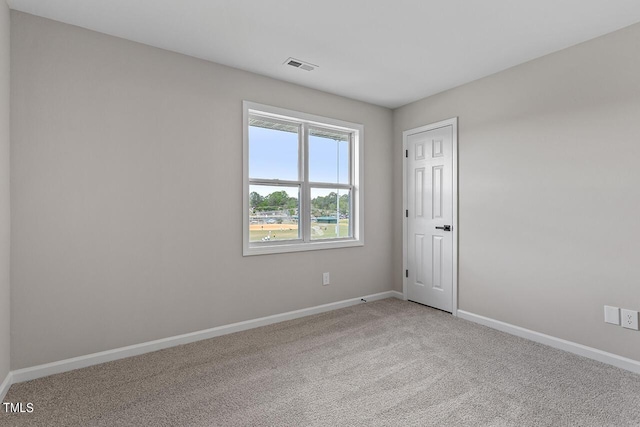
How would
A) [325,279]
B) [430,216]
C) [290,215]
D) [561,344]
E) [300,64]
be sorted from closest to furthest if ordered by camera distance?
[561,344] < [300,64] < [290,215] < [325,279] < [430,216]

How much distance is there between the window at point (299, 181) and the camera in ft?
10.9

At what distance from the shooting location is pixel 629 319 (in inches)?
92.3

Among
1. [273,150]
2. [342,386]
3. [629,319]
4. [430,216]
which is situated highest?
[273,150]

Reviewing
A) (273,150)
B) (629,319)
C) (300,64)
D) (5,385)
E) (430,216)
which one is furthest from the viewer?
(430,216)

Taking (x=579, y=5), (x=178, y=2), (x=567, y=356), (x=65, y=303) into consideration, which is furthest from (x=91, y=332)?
(x=579, y=5)

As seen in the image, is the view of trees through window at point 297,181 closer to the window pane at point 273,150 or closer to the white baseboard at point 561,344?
the window pane at point 273,150

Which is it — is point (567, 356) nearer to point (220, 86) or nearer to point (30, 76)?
point (220, 86)

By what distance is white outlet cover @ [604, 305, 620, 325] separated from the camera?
2.40 meters

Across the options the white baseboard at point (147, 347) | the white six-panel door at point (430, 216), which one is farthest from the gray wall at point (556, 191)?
the white baseboard at point (147, 347)

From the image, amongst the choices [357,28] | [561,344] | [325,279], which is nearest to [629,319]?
[561,344]

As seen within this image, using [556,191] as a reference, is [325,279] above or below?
below

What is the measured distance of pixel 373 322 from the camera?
3.35 meters

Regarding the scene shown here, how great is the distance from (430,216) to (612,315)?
183 centimetres

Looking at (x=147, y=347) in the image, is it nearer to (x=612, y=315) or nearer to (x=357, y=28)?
(x=357, y=28)
